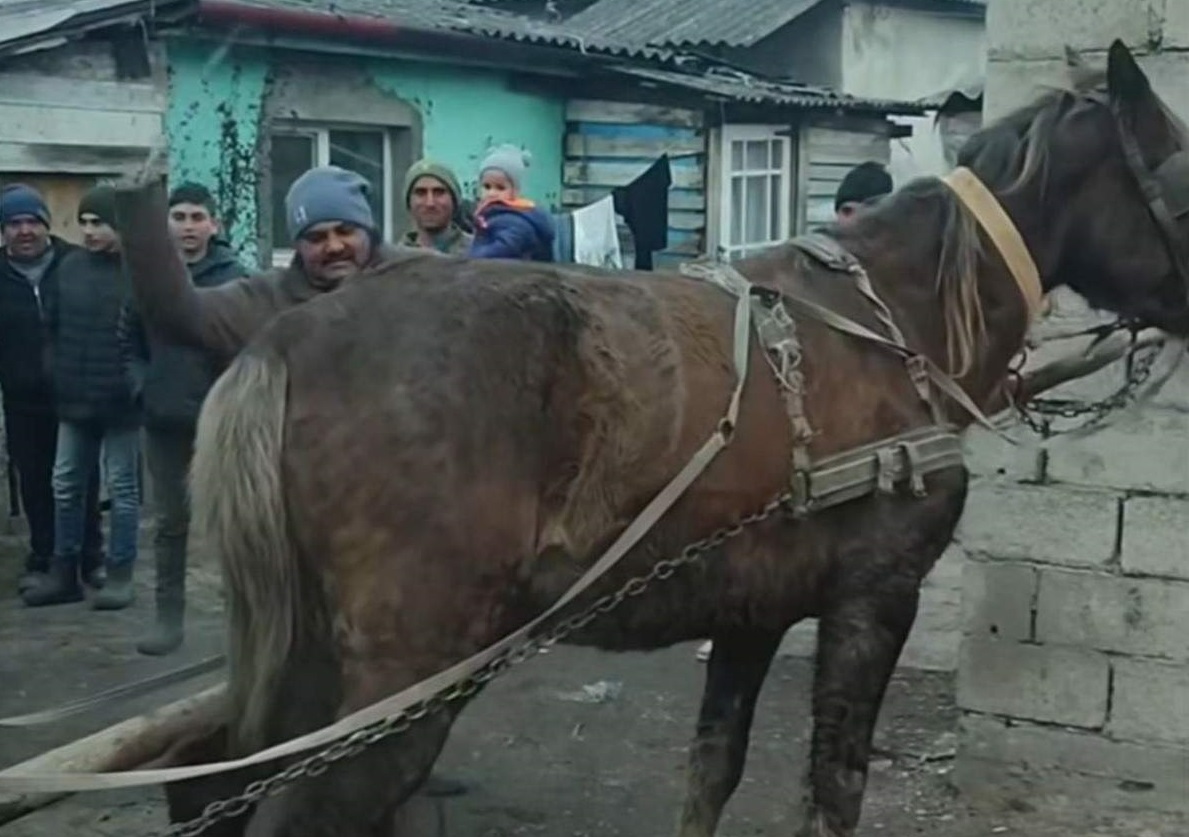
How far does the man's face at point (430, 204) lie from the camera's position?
634cm

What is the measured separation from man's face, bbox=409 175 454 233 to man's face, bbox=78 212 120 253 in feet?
6.38

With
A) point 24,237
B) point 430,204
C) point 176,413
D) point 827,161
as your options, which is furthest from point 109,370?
point 827,161

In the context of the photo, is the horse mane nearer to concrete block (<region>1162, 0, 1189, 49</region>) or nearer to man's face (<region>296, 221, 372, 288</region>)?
concrete block (<region>1162, 0, 1189, 49</region>)

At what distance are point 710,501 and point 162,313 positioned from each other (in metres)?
1.58

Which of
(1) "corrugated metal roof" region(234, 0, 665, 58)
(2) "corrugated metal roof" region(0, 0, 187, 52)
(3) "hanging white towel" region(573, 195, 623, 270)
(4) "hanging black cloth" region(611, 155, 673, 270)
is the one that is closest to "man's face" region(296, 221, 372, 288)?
(2) "corrugated metal roof" region(0, 0, 187, 52)

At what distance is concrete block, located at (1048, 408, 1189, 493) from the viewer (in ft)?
16.8

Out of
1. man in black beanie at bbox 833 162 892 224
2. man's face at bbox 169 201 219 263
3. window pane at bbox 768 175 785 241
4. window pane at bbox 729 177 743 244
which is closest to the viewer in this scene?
man's face at bbox 169 201 219 263

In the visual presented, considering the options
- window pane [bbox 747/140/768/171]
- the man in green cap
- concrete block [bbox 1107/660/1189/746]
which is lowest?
concrete block [bbox 1107/660/1189/746]

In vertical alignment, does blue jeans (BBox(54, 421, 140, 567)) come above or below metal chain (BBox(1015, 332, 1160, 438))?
below

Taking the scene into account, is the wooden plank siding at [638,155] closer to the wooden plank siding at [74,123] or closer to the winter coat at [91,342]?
the wooden plank siding at [74,123]

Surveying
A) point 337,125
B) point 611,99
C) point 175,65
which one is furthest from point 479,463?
point 611,99

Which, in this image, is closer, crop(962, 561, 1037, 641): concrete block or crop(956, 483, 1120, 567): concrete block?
crop(956, 483, 1120, 567): concrete block

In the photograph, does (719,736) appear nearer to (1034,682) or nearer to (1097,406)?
(1097,406)

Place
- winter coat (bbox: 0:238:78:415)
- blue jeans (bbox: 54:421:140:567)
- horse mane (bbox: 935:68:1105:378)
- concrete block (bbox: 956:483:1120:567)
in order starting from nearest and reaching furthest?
horse mane (bbox: 935:68:1105:378)
concrete block (bbox: 956:483:1120:567)
blue jeans (bbox: 54:421:140:567)
winter coat (bbox: 0:238:78:415)
